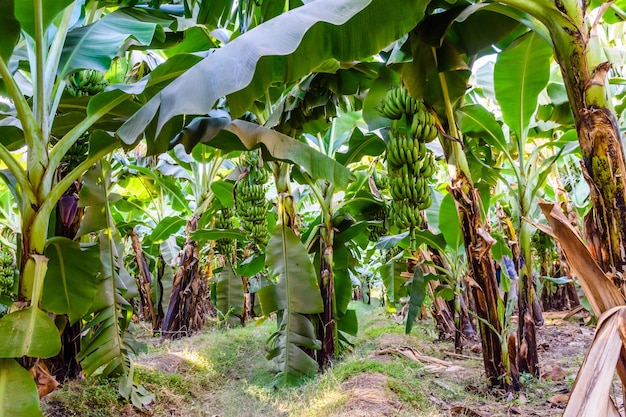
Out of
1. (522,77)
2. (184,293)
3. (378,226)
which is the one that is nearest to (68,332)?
(184,293)

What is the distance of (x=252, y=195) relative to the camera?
2777mm

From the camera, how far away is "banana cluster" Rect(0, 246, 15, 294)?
4.64 meters

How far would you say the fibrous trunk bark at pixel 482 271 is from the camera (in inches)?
78.8

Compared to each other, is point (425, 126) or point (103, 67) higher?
point (103, 67)

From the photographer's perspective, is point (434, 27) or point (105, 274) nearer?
point (434, 27)

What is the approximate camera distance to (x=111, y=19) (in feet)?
6.86

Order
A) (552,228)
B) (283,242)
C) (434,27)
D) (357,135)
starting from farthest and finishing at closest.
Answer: (357,135) < (283,242) < (434,27) < (552,228)

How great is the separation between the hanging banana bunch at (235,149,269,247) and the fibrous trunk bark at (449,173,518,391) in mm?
1275

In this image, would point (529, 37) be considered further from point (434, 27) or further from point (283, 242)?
point (283, 242)

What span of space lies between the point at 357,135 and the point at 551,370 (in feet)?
6.42

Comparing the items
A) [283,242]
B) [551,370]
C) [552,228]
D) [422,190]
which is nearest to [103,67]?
[283,242]

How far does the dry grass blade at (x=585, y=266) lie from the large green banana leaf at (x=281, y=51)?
2.59 feet

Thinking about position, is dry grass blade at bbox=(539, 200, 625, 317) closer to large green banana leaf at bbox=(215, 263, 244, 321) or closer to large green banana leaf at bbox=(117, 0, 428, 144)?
large green banana leaf at bbox=(117, 0, 428, 144)

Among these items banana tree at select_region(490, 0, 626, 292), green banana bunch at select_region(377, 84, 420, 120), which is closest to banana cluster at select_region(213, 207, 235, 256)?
green banana bunch at select_region(377, 84, 420, 120)
